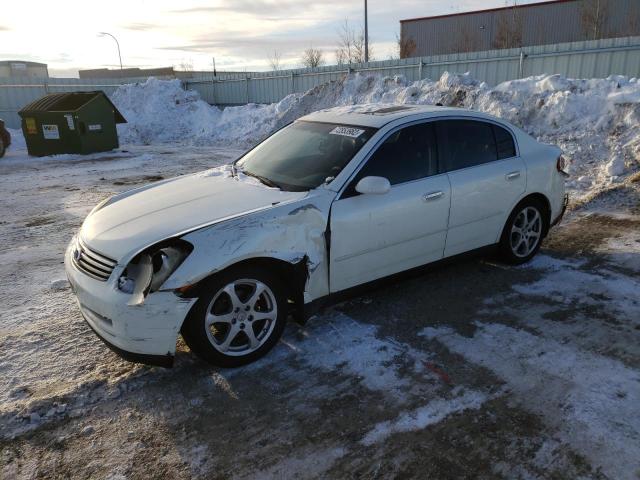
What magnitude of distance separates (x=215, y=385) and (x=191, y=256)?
878 mm

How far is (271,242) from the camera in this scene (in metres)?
3.29

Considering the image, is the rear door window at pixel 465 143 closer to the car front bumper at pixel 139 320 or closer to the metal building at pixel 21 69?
the car front bumper at pixel 139 320

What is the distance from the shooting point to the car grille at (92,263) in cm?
313

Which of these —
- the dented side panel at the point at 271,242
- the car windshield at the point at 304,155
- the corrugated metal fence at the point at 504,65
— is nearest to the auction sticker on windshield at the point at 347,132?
the car windshield at the point at 304,155

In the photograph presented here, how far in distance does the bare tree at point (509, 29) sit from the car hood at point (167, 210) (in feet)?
107

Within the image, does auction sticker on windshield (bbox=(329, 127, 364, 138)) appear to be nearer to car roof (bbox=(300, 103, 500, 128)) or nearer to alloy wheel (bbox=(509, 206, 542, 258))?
car roof (bbox=(300, 103, 500, 128))

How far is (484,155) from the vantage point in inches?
182

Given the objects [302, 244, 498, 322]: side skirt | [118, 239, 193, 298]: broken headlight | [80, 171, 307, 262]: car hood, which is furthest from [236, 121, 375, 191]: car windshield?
[118, 239, 193, 298]: broken headlight

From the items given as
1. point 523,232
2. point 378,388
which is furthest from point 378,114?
point 378,388

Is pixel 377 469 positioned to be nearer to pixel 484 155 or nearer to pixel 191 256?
pixel 191 256

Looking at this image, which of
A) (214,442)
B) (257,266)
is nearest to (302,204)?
(257,266)

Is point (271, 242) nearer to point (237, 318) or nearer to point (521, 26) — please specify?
point (237, 318)

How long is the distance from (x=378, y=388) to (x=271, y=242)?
1.17 metres

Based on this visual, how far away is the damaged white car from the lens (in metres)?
3.06
